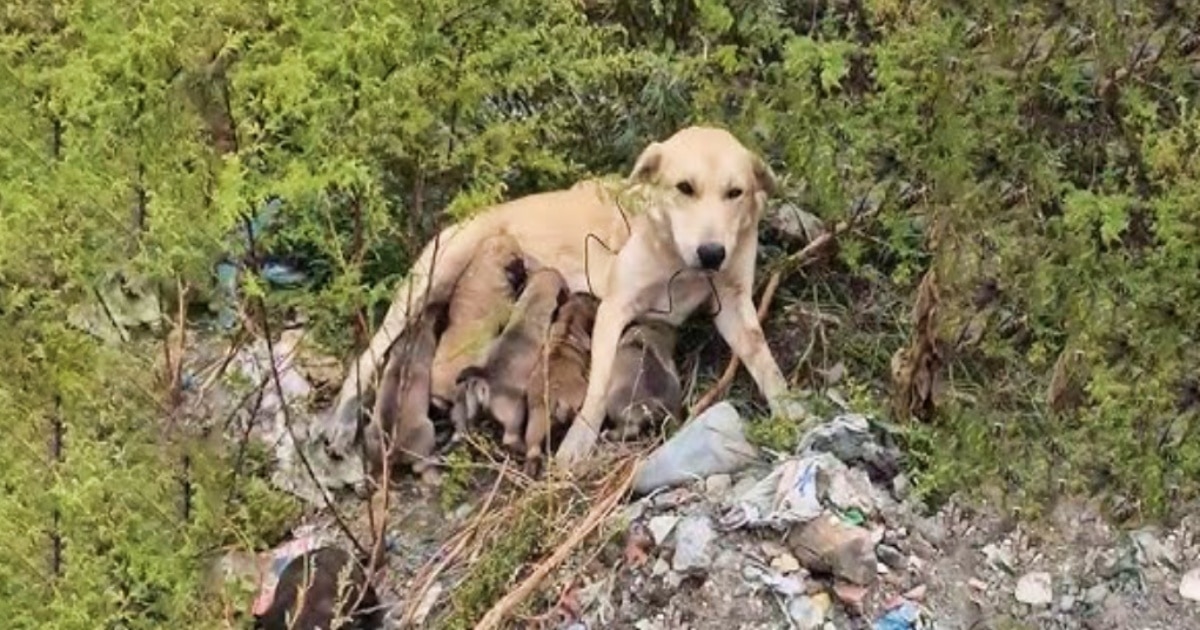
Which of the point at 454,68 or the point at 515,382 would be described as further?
the point at 515,382

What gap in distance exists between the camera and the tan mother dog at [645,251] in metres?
4.16

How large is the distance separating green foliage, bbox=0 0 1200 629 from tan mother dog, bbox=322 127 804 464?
126 millimetres

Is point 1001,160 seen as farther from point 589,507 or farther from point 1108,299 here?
point 589,507

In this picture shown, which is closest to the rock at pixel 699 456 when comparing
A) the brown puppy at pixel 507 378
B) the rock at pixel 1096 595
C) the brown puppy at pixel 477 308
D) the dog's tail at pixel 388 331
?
the brown puppy at pixel 507 378

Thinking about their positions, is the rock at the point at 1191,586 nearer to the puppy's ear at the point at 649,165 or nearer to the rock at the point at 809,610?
the rock at the point at 809,610

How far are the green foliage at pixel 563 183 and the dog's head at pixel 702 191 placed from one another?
0.20 meters

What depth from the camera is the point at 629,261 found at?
14.3ft

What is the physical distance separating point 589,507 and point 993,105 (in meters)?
1.20

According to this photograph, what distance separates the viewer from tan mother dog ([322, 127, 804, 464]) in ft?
13.6

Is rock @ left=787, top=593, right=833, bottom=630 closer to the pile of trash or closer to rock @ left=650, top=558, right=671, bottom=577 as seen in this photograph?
the pile of trash

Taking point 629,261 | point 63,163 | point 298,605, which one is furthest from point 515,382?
point 63,163

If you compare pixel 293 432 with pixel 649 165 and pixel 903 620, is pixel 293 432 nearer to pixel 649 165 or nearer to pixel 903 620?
pixel 649 165

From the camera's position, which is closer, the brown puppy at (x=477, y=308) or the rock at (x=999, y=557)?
the rock at (x=999, y=557)

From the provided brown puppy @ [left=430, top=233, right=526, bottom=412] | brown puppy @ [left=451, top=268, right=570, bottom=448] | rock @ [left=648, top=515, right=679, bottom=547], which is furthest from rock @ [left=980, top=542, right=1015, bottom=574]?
→ brown puppy @ [left=430, top=233, right=526, bottom=412]
